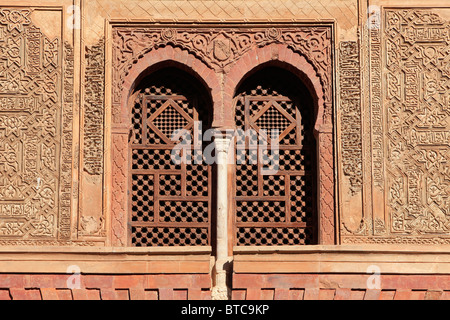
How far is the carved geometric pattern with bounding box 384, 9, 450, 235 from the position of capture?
35.3ft

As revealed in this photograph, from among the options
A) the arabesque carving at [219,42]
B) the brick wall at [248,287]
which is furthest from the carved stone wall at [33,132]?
the brick wall at [248,287]

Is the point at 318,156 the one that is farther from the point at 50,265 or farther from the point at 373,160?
the point at 50,265

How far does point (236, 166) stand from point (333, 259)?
6.76 feet

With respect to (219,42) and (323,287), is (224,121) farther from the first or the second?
(323,287)

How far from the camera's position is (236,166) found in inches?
440

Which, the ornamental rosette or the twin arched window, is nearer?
the twin arched window

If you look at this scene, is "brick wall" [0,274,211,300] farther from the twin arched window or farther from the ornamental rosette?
the ornamental rosette

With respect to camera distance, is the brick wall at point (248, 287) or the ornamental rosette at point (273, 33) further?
the ornamental rosette at point (273, 33)

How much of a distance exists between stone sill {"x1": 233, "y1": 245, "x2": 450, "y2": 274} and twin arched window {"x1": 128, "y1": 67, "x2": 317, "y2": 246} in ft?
4.63

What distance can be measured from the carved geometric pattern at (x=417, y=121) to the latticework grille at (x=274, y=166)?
38.4 inches

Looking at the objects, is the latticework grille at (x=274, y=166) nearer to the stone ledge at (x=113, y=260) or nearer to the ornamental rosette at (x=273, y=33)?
the ornamental rosette at (x=273, y=33)

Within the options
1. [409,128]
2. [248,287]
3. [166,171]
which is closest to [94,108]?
[166,171]

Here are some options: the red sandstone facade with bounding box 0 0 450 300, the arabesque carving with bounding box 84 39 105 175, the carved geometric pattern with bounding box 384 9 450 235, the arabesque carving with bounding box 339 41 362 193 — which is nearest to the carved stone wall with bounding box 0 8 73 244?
the red sandstone facade with bounding box 0 0 450 300

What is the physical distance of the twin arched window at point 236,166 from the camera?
11.0 m
